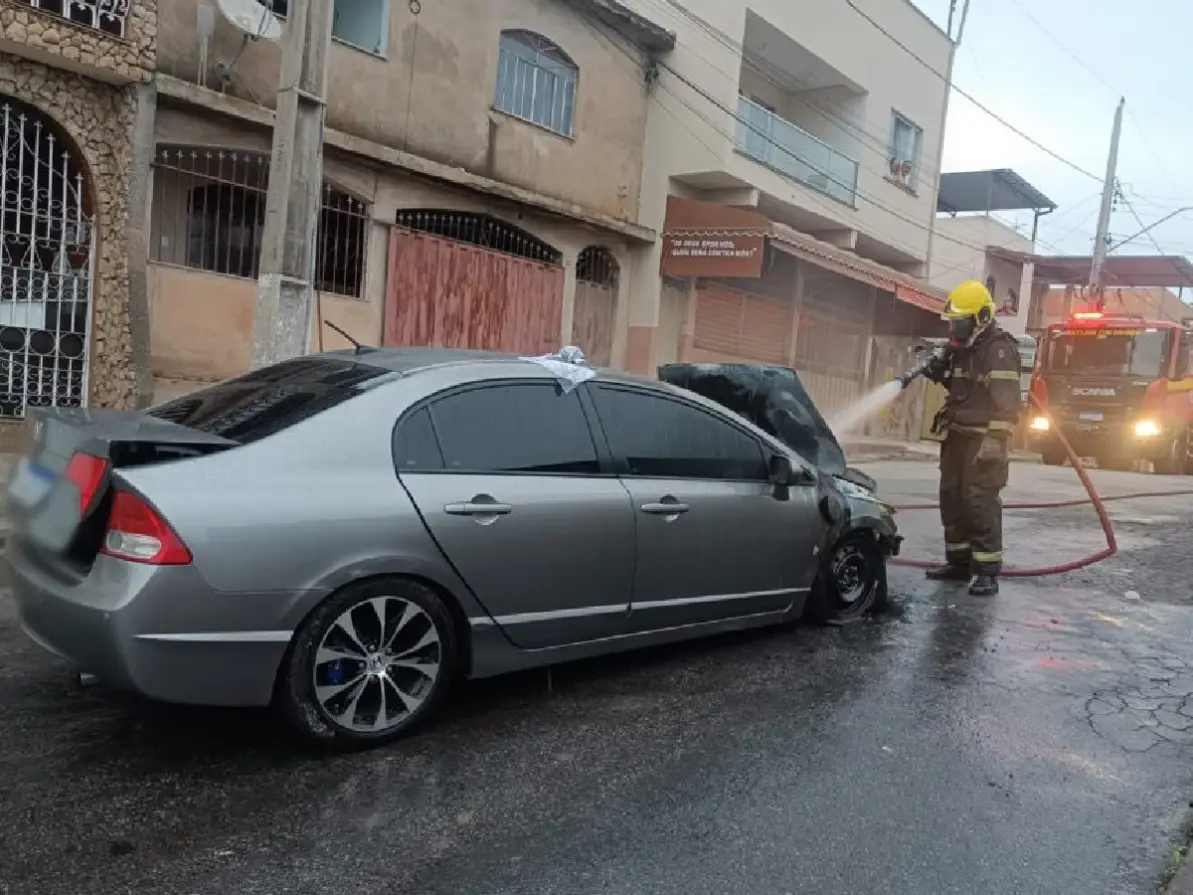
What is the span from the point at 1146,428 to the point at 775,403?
14.6 metres

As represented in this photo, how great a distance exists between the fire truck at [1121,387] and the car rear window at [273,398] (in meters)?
15.9

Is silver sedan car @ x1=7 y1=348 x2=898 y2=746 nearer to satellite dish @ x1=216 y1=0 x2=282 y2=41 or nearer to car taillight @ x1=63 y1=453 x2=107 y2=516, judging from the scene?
car taillight @ x1=63 y1=453 x2=107 y2=516

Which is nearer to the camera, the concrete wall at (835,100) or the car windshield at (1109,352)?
the concrete wall at (835,100)

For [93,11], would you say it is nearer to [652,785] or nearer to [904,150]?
[652,785]

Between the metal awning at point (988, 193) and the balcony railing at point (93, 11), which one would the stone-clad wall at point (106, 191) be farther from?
the metal awning at point (988, 193)

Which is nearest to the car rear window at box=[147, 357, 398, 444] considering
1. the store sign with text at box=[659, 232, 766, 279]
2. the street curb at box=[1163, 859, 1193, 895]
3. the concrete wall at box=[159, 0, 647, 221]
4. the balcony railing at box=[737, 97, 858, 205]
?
the street curb at box=[1163, 859, 1193, 895]

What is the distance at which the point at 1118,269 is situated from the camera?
1374 inches

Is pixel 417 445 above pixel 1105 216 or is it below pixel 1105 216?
below

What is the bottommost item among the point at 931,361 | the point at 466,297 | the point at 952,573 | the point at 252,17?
the point at 952,573

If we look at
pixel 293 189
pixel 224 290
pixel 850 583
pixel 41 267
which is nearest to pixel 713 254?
pixel 224 290

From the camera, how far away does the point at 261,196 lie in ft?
34.6

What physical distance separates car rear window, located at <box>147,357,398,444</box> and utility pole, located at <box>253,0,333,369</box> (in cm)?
346

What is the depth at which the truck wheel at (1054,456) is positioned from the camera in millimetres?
19234

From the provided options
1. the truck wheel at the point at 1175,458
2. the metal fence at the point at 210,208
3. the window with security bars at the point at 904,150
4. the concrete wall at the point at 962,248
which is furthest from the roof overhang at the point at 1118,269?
the metal fence at the point at 210,208
